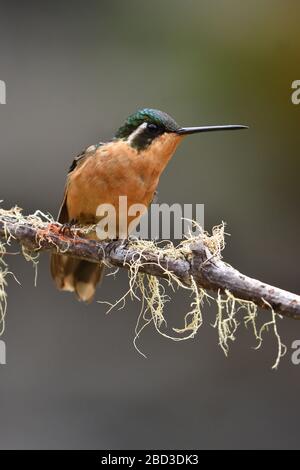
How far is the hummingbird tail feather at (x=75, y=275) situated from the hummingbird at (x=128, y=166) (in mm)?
181

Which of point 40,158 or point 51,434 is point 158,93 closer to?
point 40,158

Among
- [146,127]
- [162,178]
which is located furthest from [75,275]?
[162,178]

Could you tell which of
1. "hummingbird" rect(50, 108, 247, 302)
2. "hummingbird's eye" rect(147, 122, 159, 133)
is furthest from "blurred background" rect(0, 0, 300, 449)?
"hummingbird's eye" rect(147, 122, 159, 133)

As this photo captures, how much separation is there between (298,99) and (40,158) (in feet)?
3.85

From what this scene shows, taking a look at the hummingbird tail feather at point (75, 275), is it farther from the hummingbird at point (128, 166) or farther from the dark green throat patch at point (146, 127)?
the dark green throat patch at point (146, 127)

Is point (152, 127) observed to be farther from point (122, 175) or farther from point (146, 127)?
point (122, 175)

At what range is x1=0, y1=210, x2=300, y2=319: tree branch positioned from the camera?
4.90 feet

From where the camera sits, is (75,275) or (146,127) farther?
(75,275)

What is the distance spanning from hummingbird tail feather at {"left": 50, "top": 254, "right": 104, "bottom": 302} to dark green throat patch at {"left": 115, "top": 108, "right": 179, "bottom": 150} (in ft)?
1.42

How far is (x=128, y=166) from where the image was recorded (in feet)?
6.64

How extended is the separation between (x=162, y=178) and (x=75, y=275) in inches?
42.1

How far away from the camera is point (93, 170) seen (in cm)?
205

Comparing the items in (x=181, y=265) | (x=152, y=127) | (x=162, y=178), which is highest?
(x=162, y=178)

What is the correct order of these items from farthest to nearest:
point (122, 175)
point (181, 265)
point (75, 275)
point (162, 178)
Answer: point (162, 178), point (75, 275), point (122, 175), point (181, 265)
